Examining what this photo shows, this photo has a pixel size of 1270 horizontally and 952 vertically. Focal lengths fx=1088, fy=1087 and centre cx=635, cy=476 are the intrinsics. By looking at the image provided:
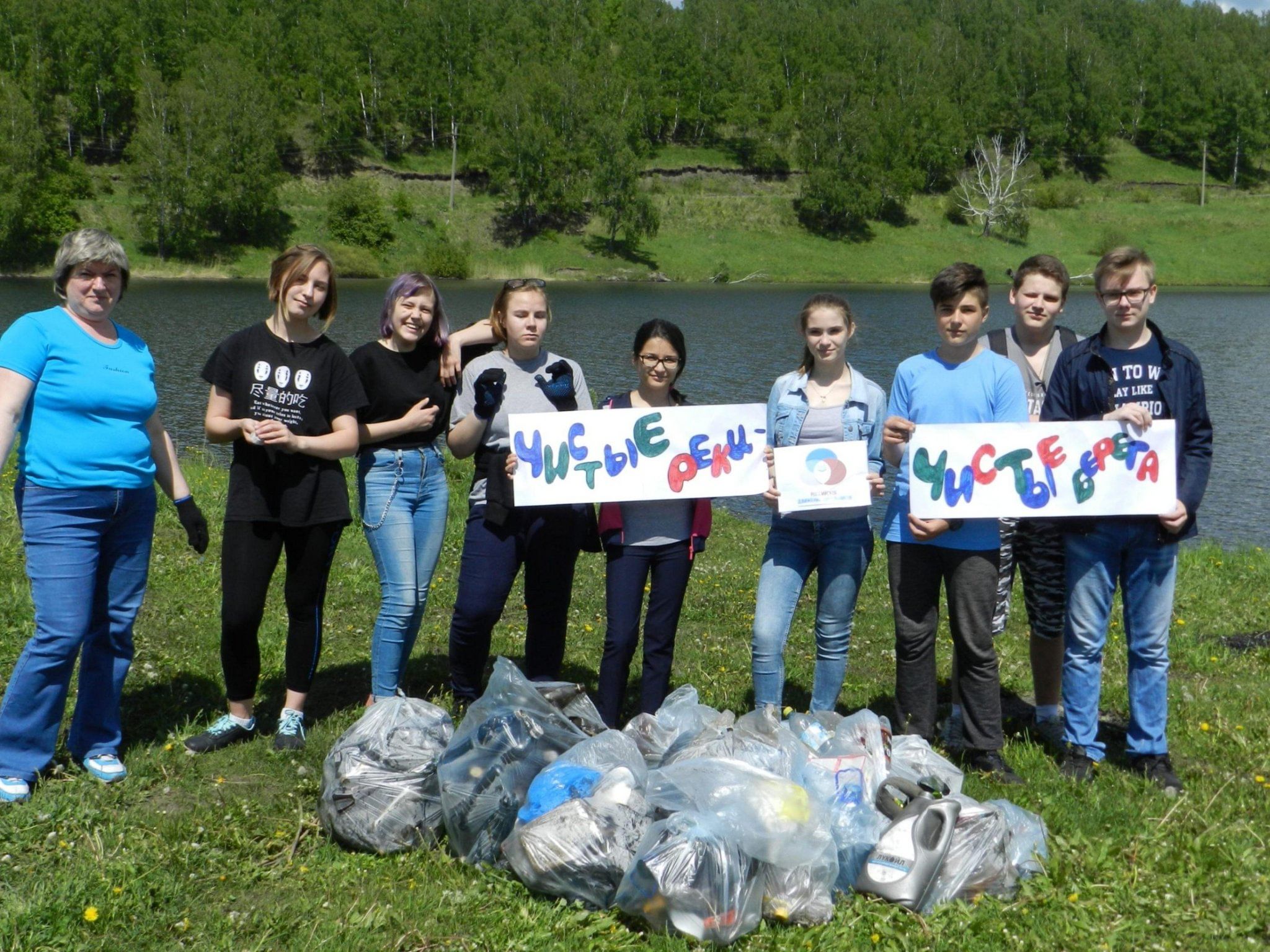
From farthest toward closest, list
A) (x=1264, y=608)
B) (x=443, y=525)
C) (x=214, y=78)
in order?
(x=214, y=78) < (x=1264, y=608) < (x=443, y=525)

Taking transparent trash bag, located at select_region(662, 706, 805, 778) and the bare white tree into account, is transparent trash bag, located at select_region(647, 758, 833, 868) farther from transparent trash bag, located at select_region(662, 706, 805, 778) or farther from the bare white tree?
the bare white tree

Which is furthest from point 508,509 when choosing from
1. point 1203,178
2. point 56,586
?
point 1203,178

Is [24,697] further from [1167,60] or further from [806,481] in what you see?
[1167,60]

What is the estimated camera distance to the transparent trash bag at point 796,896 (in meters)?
3.97

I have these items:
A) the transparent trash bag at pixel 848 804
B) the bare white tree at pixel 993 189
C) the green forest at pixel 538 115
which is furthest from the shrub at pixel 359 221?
the transparent trash bag at pixel 848 804

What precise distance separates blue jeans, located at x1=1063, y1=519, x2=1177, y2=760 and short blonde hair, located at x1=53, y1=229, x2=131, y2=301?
4.59 metres

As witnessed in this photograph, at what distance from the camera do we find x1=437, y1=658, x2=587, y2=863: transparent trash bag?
4312 millimetres

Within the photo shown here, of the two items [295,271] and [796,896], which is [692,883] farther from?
[295,271]

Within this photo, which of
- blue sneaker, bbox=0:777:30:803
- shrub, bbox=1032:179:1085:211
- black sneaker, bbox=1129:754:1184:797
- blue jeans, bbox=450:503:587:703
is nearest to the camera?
blue sneaker, bbox=0:777:30:803

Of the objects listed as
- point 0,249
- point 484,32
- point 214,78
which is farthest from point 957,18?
point 0,249

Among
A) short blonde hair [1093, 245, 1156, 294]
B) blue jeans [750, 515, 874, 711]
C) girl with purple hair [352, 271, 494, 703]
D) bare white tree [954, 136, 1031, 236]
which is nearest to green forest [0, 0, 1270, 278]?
bare white tree [954, 136, 1031, 236]

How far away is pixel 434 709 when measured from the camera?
489cm

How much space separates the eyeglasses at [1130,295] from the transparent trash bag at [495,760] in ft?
10.3

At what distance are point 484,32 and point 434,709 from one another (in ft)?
386
